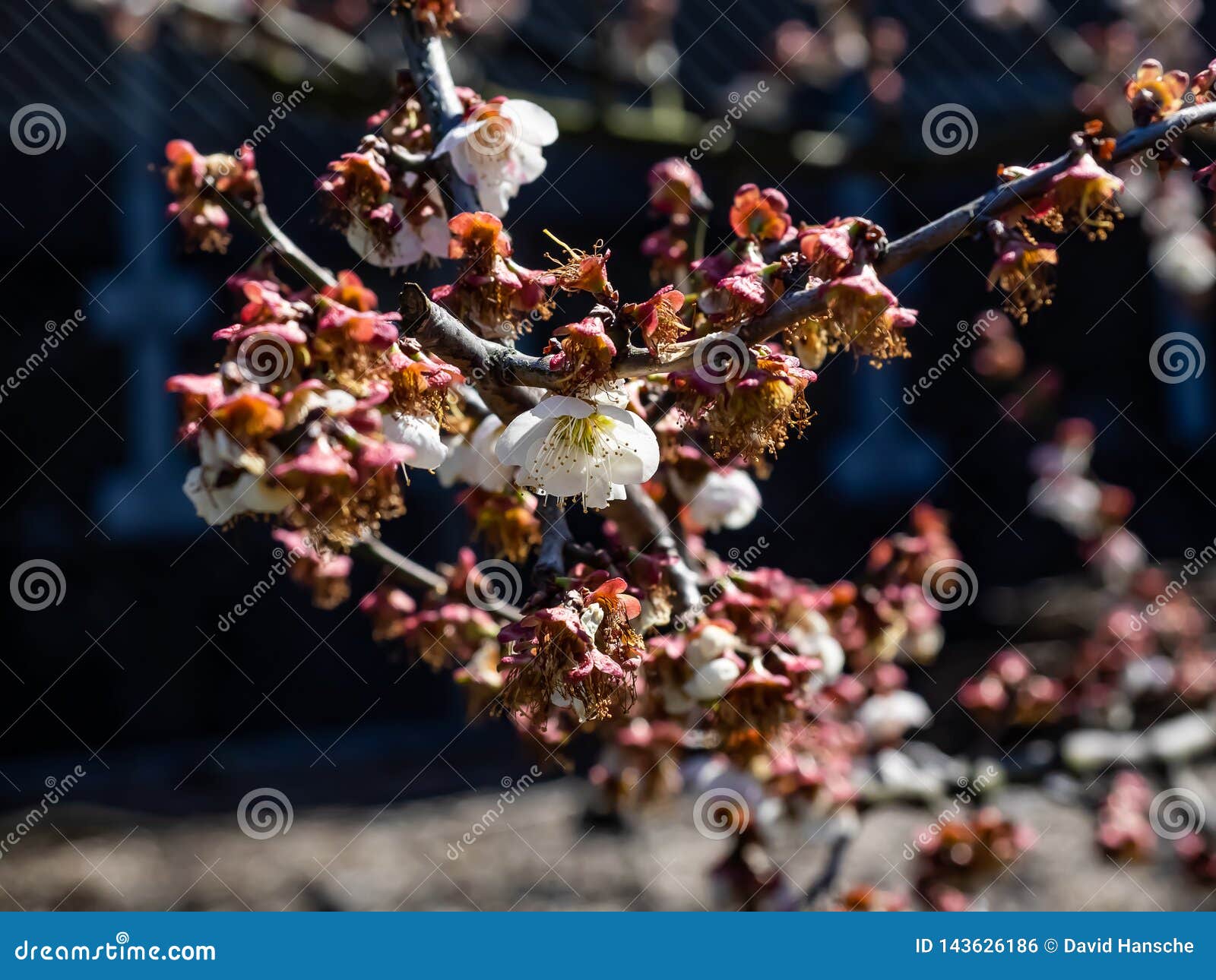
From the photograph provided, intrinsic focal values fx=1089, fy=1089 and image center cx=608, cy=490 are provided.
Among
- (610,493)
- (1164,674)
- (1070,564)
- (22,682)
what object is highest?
(1070,564)

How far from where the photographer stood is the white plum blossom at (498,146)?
5.05 feet

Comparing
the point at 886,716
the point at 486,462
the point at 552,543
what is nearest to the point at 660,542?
the point at 552,543

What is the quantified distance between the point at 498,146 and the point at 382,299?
3599 millimetres

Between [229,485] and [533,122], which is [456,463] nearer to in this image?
[229,485]

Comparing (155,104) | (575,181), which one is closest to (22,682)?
(155,104)

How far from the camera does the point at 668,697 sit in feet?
5.71

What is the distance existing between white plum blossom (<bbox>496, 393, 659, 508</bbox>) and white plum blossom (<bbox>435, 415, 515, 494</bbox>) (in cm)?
42

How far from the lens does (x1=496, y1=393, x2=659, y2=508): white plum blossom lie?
128cm

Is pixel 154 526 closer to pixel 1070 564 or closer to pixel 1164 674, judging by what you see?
pixel 1164 674

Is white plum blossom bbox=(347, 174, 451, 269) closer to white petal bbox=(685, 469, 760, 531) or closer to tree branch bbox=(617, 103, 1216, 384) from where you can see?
tree branch bbox=(617, 103, 1216, 384)

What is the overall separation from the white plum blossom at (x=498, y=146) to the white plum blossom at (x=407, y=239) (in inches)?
2.7

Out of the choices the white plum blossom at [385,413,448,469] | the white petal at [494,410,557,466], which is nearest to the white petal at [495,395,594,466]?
the white petal at [494,410,557,466]

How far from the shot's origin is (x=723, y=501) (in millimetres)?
2004

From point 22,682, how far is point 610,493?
4.99m
